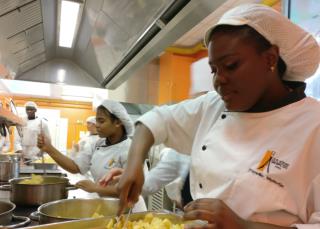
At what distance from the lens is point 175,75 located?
14.6 feet

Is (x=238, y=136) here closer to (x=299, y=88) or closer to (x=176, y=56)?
(x=299, y=88)

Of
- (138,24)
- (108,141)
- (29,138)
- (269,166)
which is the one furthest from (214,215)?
(29,138)

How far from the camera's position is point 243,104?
80 centimetres

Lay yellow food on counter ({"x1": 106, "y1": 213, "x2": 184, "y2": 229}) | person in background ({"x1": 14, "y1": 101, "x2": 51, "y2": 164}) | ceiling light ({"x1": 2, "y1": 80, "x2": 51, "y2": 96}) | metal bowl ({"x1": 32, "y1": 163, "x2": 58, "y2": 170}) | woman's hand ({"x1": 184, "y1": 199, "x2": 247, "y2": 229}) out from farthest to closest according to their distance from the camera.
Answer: ceiling light ({"x1": 2, "y1": 80, "x2": 51, "y2": 96}) < person in background ({"x1": 14, "y1": 101, "x2": 51, "y2": 164}) < metal bowl ({"x1": 32, "y1": 163, "x2": 58, "y2": 170}) < yellow food on counter ({"x1": 106, "y1": 213, "x2": 184, "y2": 229}) < woman's hand ({"x1": 184, "y1": 199, "x2": 247, "y2": 229})

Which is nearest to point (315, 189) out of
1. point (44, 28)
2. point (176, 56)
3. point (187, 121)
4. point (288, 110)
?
Result: point (288, 110)

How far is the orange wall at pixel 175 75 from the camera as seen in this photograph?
4.32 m

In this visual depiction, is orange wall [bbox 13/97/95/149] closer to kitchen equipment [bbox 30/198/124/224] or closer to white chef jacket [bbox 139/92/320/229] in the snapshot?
kitchen equipment [bbox 30/198/124/224]

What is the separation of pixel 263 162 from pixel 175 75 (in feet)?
12.4

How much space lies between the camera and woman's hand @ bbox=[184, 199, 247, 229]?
598 mm

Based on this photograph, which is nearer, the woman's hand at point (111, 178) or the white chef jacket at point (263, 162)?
the white chef jacket at point (263, 162)

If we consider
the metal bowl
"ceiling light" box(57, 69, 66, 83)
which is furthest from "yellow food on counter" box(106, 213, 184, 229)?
"ceiling light" box(57, 69, 66, 83)

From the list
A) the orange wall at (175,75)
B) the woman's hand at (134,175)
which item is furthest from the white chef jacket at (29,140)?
the woman's hand at (134,175)

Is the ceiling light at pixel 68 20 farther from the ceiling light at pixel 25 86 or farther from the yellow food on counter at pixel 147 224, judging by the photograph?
the yellow food on counter at pixel 147 224

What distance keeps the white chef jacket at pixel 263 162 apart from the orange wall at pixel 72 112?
824 centimetres
